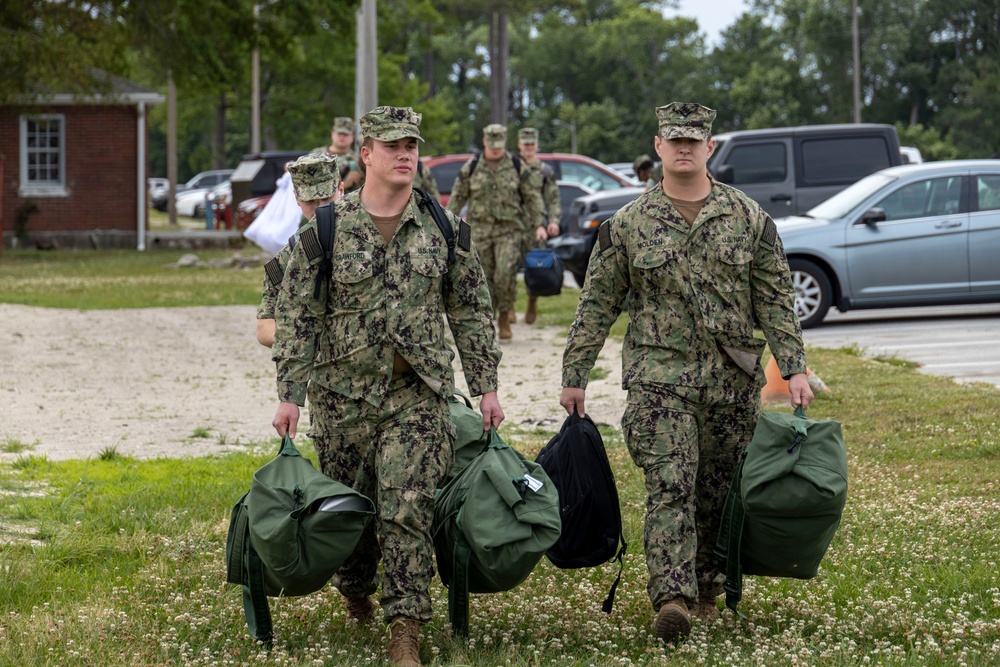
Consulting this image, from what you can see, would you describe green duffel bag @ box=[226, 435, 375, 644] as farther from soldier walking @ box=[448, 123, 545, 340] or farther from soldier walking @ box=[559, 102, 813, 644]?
soldier walking @ box=[448, 123, 545, 340]

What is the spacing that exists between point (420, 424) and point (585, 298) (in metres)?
0.87

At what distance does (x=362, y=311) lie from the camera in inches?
195

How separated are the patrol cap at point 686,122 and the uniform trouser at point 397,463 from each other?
4.39ft

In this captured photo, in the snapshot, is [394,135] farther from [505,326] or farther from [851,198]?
[851,198]

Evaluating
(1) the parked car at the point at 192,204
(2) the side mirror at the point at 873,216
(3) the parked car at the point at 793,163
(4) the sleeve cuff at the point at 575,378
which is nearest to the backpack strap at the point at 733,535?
(4) the sleeve cuff at the point at 575,378

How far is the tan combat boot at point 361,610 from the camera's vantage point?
537 cm

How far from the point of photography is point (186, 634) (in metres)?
5.29

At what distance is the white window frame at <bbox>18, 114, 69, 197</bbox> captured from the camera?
3069 centimetres

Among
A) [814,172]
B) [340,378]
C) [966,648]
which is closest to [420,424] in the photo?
[340,378]

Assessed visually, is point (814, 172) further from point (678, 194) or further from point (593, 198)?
point (678, 194)

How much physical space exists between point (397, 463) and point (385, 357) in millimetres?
377

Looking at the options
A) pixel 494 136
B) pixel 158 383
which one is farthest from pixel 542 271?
pixel 158 383

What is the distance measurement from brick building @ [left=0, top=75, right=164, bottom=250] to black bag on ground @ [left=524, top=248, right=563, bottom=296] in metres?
19.2

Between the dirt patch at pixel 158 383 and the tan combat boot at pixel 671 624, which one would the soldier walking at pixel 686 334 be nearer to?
the tan combat boot at pixel 671 624
